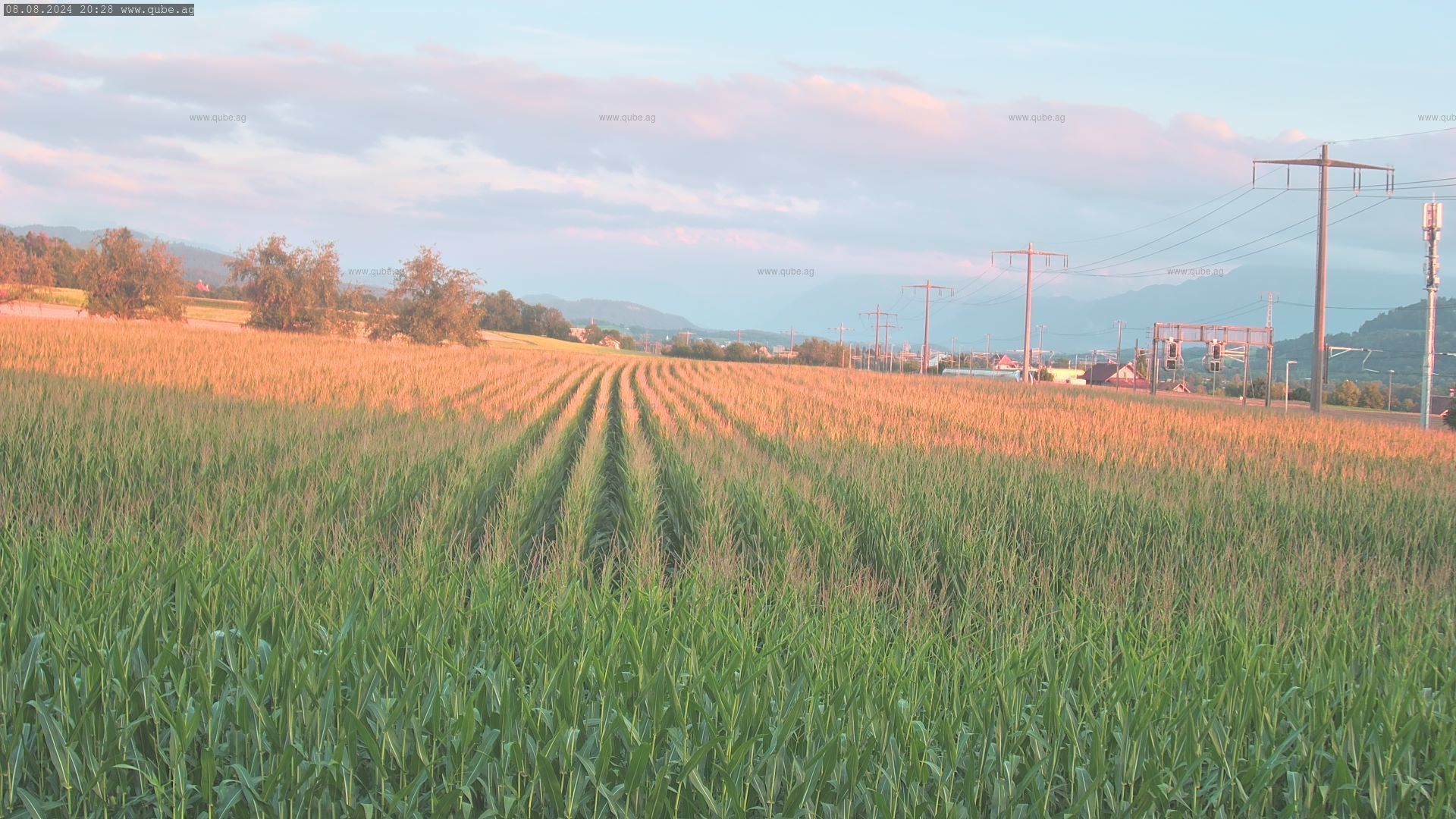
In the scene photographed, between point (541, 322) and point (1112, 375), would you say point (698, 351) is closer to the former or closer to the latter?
point (541, 322)

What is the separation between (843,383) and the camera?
38500 millimetres

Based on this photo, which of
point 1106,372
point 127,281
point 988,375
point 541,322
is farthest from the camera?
point 541,322

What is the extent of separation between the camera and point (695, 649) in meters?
3.40

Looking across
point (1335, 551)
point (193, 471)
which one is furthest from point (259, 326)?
point (1335, 551)

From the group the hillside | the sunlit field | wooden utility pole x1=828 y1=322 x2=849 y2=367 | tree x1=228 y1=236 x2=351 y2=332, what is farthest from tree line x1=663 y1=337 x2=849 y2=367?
the sunlit field

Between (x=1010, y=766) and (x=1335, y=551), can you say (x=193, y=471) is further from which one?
(x=1335, y=551)

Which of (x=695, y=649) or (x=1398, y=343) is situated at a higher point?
(x=1398, y=343)

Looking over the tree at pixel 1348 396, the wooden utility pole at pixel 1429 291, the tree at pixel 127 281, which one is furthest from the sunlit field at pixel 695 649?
the tree at pixel 1348 396

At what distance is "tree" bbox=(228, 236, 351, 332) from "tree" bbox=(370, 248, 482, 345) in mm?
4292

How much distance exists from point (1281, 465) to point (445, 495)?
1154 centimetres

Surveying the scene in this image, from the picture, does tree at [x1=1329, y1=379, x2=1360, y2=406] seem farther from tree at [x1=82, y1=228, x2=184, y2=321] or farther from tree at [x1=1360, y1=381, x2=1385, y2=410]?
tree at [x1=82, y1=228, x2=184, y2=321]

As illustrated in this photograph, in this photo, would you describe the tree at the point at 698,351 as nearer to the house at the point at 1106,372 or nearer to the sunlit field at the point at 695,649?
the house at the point at 1106,372

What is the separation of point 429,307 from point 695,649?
3084 inches

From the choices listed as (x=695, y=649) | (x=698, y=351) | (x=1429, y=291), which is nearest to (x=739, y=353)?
(x=698, y=351)
